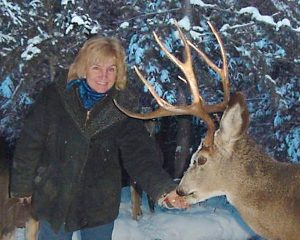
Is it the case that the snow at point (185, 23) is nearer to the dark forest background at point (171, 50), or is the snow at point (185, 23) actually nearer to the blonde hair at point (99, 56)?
the dark forest background at point (171, 50)

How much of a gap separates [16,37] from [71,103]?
9341 millimetres

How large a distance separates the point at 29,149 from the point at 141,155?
0.78 m

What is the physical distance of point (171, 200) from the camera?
434cm

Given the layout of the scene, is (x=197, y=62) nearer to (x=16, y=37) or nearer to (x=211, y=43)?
(x=211, y=43)

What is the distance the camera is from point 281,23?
12.1m

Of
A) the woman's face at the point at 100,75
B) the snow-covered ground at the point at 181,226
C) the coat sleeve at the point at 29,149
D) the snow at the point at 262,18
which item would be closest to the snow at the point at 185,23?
the snow at the point at 262,18

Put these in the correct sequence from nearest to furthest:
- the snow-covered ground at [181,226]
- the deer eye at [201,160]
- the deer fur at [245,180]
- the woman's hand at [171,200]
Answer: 1. the deer fur at [245,180]
2. the woman's hand at [171,200]
3. the deer eye at [201,160]
4. the snow-covered ground at [181,226]

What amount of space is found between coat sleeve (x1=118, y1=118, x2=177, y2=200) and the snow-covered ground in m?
3.23

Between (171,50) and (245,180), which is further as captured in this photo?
(171,50)

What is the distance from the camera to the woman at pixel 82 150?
4.21 meters

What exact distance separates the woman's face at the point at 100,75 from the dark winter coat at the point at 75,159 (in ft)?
0.31

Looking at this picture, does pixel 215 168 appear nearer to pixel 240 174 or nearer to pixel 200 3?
pixel 240 174

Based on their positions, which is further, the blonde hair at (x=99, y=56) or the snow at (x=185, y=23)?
the snow at (x=185, y=23)

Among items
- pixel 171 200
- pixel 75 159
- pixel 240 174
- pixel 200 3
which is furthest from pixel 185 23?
pixel 75 159
